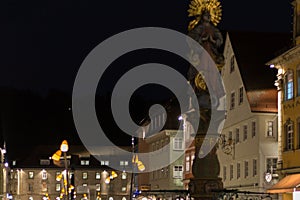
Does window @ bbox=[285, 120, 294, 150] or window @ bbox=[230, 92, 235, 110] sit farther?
window @ bbox=[230, 92, 235, 110]

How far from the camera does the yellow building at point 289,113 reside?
3959 centimetres

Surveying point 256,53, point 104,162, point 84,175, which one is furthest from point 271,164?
point 104,162

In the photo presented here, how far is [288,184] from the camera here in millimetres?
38031

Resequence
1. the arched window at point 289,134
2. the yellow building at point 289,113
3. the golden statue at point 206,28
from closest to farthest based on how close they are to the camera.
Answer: the golden statue at point 206,28, the yellow building at point 289,113, the arched window at point 289,134

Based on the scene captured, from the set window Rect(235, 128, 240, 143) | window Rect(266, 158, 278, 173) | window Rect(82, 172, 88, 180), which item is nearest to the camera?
window Rect(266, 158, 278, 173)

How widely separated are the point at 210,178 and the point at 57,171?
122357 mm

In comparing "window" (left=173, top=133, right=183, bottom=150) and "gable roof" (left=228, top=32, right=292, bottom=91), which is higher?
"gable roof" (left=228, top=32, right=292, bottom=91)

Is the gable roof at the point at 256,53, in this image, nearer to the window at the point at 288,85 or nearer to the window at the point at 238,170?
the window at the point at 288,85

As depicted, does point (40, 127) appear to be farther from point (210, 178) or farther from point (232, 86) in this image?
point (210, 178)

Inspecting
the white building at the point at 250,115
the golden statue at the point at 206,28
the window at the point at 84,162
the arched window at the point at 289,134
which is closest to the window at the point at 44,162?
the window at the point at 84,162

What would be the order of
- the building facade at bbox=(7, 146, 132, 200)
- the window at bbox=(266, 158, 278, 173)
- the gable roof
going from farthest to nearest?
the building facade at bbox=(7, 146, 132, 200) < the gable roof < the window at bbox=(266, 158, 278, 173)

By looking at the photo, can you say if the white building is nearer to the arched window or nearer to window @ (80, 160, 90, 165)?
the arched window

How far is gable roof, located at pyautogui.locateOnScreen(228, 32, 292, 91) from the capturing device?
47.7 m

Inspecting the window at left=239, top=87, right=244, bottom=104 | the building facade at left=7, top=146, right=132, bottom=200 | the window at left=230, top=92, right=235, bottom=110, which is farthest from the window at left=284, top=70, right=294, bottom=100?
the building facade at left=7, top=146, right=132, bottom=200
